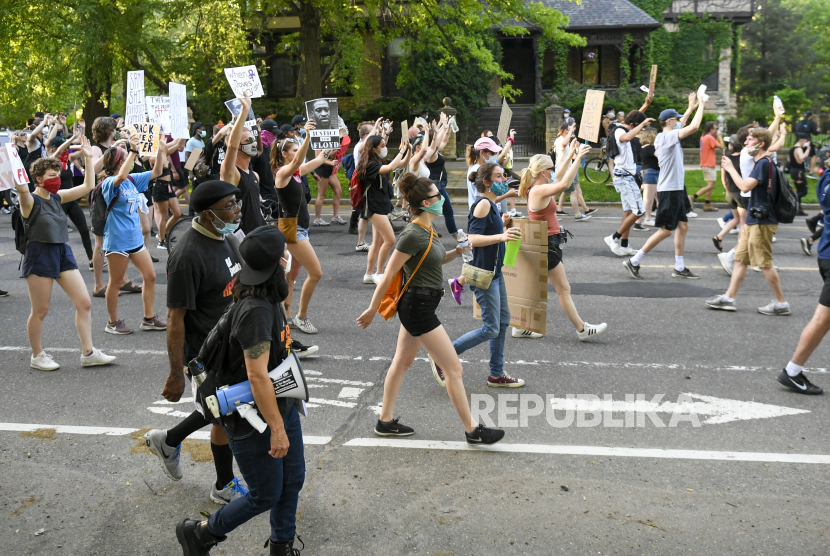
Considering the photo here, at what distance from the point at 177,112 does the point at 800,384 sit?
278 inches

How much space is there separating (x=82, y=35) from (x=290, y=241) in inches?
711

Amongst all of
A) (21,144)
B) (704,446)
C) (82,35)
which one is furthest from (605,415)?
(82,35)

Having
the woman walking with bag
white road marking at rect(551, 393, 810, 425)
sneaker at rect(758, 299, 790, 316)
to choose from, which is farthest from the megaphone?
sneaker at rect(758, 299, 790, 316)

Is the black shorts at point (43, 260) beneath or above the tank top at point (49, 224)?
beneath

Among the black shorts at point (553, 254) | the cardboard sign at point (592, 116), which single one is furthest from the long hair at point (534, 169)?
the cardboard sign at point (592, 116)

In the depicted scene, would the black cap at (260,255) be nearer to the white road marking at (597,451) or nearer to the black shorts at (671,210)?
the white road marking at (597,451)

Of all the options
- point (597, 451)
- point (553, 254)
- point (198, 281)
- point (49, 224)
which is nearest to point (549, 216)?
point (553, 254)

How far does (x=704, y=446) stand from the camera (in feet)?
17.2

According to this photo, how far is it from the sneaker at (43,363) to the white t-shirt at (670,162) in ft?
24.8

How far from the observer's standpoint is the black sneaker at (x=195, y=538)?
3725 millimetres

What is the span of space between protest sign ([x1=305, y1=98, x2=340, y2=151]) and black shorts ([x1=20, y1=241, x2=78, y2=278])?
2928 millimetres

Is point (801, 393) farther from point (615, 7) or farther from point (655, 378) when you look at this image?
point (615, 7)

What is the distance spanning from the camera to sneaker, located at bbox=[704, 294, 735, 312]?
28.6 feet

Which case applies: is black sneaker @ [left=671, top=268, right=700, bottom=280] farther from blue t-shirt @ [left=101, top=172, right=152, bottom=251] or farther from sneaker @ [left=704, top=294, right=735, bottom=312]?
blue t-shirt @ [left=101, top=172, right=152, bottom=251]
